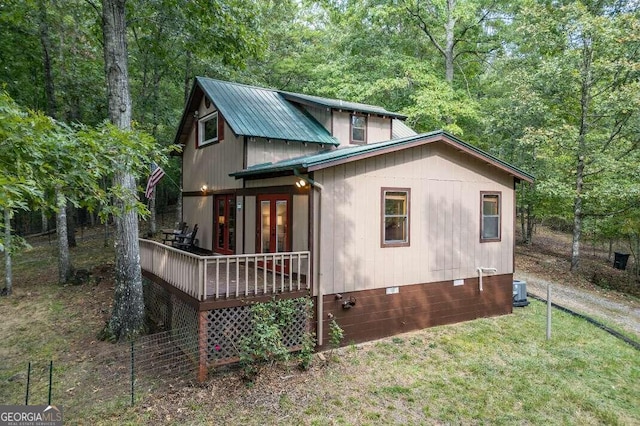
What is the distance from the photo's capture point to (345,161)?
23.5 ft

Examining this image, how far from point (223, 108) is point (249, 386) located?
23.5 feet

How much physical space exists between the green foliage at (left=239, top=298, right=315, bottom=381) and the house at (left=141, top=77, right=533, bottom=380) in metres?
0.23

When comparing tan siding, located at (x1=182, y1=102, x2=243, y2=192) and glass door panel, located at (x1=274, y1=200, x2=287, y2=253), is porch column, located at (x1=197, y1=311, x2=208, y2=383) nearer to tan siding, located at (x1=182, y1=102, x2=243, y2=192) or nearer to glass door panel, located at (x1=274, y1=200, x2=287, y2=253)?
glass door panel, located at (x1=274, y1=200, x2=287, y2=253)

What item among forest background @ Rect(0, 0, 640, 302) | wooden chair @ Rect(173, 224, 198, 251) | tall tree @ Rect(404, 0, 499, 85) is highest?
tall tree @ Rect(404, 0, 499, 85)

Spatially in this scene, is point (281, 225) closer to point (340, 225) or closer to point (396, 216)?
point (340, 225)

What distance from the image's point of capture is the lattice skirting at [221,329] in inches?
246

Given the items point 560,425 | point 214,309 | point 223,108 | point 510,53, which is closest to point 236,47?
point 223,108

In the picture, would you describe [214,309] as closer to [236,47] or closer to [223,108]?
[223,108]

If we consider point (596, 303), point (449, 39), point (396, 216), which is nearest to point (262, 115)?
point (396, 216)

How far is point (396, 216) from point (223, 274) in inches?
164

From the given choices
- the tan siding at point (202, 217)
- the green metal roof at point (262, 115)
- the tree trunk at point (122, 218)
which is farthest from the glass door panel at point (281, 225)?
the tan siding at point (202, 217)

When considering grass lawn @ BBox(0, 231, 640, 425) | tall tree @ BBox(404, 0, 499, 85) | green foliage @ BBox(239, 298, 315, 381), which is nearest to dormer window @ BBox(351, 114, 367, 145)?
grass lawn @ BBox(0, 231, 640, 425)

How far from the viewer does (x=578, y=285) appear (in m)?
A: 13.6

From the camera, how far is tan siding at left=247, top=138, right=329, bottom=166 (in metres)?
9.58
